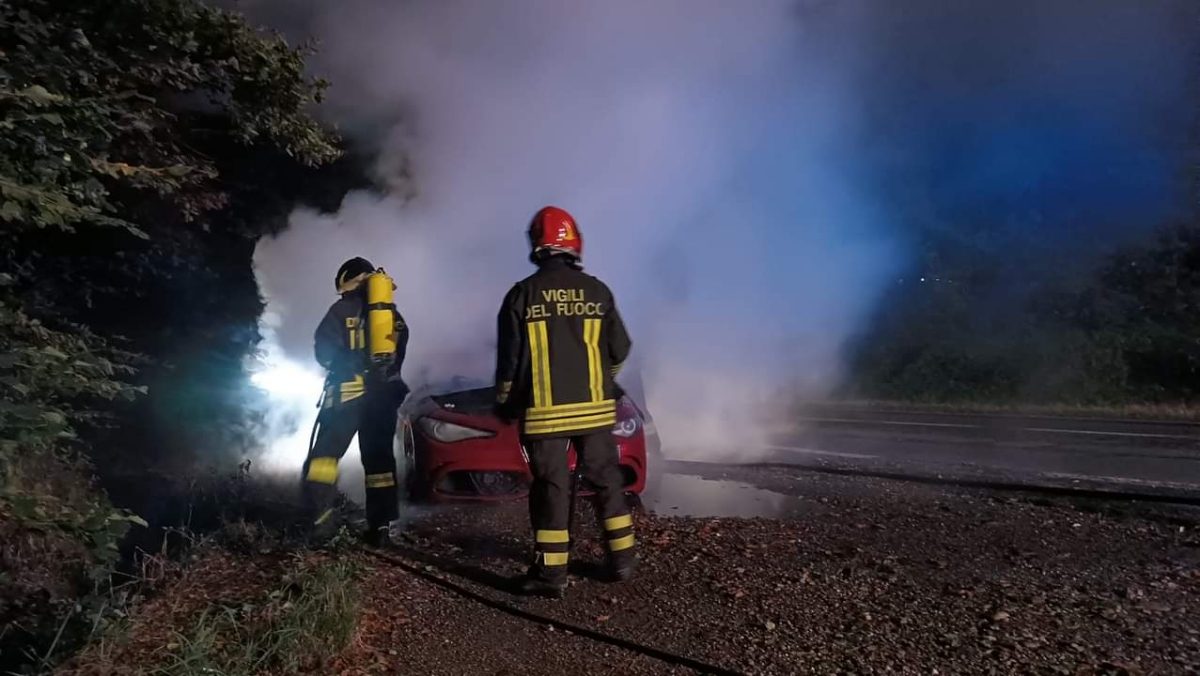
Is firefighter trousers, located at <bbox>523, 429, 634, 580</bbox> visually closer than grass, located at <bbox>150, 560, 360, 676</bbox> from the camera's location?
No

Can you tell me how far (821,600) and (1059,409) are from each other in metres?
15.3

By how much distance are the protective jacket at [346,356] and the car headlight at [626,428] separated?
5.35ft

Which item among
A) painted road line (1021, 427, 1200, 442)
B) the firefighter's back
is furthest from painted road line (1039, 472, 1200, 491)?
the firefighter's back

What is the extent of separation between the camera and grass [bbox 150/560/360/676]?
9.83 feet

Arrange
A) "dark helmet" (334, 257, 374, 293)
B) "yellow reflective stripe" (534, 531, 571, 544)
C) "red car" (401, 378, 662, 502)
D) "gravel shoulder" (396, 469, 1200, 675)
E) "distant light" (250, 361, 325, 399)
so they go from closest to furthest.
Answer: "gravel shoulder" (396, 469, 1200, 675) → "yellow reflective stripe" (534, 531, 571, 544) → "dark helmet" (334, 257, 374, 293) → "red car" (401, 378, 662, 502) → "distant light" (250, 361, 325, 399)

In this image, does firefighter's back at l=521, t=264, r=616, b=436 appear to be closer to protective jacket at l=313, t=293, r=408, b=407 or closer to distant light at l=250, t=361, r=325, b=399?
protective jacket at l=313, t=293, r=408, b=407

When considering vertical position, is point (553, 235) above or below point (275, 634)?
above

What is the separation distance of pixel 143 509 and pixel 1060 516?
270 inches

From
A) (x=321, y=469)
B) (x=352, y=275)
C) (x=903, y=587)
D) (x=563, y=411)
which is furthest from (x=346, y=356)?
(x=903, y=587)

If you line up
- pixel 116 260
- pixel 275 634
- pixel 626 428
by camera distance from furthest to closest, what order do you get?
pixel 116 260 < pixel 626 428 < pixel 275 634

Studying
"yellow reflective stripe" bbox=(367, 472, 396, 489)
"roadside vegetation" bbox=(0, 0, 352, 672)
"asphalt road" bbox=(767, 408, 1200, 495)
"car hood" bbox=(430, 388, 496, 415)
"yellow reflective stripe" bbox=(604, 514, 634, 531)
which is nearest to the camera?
"yellow reflective stripe" bbox=(604, 514, 634, 531)

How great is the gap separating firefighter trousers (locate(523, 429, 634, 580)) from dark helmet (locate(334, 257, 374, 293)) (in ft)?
6.61

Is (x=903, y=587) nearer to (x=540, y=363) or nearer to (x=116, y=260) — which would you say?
(x=540, y=363)

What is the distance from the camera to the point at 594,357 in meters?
4.07
